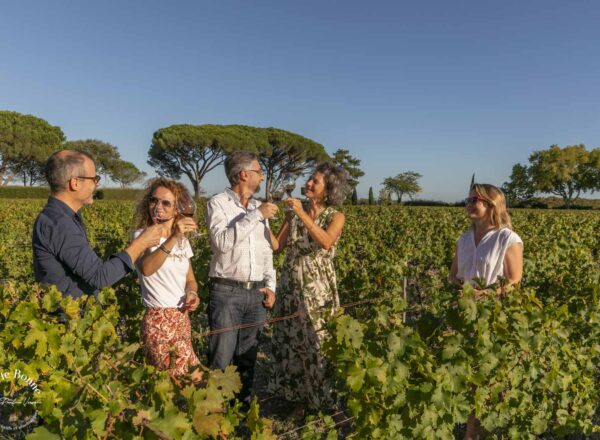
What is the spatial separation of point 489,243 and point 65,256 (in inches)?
91.3

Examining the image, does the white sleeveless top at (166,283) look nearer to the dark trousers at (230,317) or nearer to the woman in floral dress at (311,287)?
the dark trousers at (230,317)

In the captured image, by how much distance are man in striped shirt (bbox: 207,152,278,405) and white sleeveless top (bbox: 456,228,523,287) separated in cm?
128

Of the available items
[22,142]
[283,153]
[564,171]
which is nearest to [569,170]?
[564,171]

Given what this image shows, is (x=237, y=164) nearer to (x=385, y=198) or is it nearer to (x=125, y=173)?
(x=385, y=198)

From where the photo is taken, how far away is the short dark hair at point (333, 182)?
3170mm

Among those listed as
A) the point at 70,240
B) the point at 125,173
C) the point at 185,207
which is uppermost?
the point at 125,173

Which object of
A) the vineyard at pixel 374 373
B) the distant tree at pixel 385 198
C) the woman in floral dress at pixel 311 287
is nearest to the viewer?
the vineyard at pixel 374 373

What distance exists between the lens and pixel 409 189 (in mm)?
101062

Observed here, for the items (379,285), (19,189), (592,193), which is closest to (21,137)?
(19,189)

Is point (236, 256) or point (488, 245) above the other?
point (488, 245)

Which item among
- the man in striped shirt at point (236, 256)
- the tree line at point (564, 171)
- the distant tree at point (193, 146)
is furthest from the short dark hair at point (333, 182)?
the tree line at point (564, 171)

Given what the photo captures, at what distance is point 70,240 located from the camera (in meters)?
2.05

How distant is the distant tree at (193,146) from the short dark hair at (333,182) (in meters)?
48.2

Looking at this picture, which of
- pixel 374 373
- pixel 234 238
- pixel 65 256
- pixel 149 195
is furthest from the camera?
pixel 234 238
